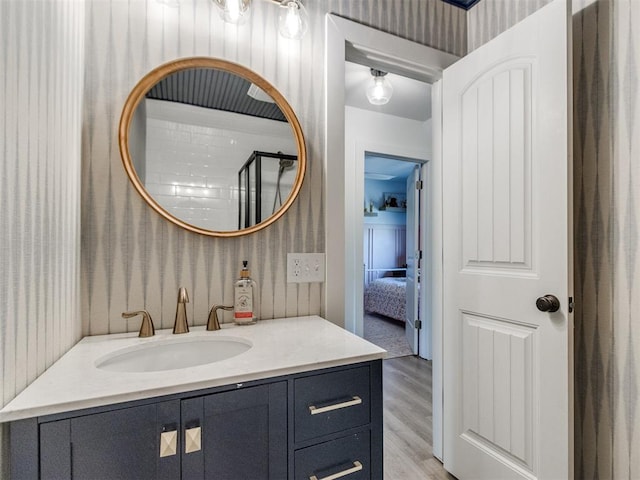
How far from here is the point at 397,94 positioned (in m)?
2.80

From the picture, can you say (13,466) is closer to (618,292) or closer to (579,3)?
(618,292)

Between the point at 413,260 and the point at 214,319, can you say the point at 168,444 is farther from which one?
the point at 413,260

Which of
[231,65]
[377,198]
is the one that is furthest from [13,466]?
[377,198]

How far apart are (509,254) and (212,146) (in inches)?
50.5

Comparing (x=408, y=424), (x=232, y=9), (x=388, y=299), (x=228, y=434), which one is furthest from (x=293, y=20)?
(x=388, y=299)

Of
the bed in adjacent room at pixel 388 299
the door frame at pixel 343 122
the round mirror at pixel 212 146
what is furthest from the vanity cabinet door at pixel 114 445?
the bed in adjacent room at pixel 388 299

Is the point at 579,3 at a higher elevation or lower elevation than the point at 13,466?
higher

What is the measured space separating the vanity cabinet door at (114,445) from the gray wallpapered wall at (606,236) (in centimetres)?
148

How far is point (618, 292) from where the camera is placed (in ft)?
3.88

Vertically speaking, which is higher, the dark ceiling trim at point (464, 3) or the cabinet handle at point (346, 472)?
the dark ceiling trim at point (464, 3)

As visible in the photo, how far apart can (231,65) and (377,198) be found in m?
5.59

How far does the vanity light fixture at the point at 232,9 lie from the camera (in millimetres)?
1211

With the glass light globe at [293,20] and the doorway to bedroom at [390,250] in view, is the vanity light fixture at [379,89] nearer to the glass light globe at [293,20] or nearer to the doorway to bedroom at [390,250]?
the doorway to bedroom at [390,250]

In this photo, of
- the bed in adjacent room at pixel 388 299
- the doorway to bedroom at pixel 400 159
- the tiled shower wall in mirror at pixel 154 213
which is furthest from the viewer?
the bed in adjacent room at pixel 388 299
